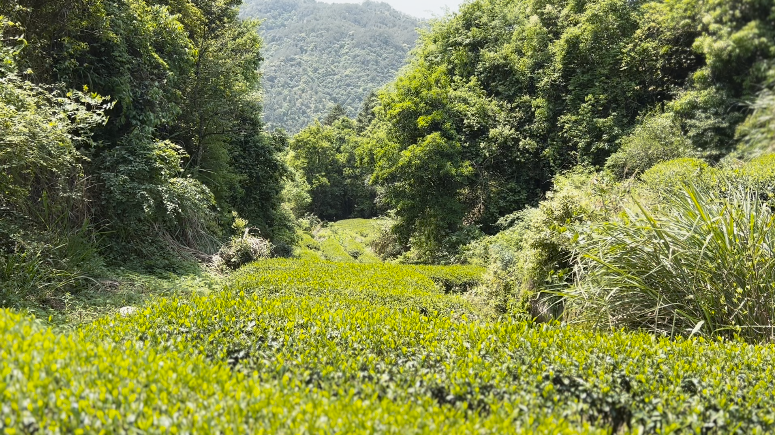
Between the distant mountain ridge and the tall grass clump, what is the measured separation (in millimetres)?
84368

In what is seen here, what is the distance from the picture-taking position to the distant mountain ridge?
105781mm

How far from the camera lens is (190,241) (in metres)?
10.5

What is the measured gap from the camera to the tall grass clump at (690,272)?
12.5 feet

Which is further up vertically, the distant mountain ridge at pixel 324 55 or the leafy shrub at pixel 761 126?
the distant mountain ridge at pixel 324 55

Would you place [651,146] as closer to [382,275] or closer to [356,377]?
[382,275]

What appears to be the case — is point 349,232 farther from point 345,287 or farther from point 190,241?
point 345,287

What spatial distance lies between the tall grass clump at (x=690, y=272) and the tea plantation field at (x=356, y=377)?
2.47ft

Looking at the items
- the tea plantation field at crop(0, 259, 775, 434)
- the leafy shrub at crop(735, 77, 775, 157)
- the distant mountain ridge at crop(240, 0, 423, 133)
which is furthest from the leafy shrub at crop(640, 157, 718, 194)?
the distant mountain ridge at crop(240, 0, 423, 133)

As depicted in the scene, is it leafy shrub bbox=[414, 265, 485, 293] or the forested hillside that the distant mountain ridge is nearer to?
the forested hillside

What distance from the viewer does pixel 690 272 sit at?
3994 millimetres

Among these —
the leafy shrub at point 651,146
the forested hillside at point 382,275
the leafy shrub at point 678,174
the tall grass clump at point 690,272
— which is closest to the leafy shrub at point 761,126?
the forested hillside at point 382,275

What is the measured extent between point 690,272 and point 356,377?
3.39 meters

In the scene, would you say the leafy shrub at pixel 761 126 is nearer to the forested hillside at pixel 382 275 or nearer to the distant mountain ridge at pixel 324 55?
the forested hillside at pixel 382 275

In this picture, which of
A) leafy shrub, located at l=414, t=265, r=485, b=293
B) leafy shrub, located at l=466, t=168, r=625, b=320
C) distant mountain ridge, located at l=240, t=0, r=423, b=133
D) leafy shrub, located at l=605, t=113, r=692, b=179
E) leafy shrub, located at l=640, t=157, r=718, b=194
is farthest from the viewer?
distant mountain ridge, located at l=240, t=0, r=423, b=133
